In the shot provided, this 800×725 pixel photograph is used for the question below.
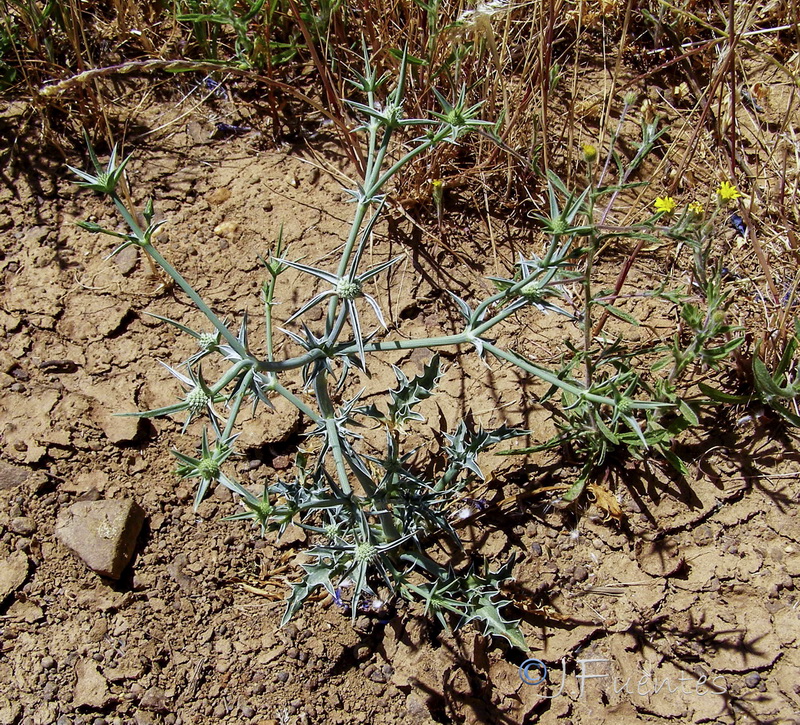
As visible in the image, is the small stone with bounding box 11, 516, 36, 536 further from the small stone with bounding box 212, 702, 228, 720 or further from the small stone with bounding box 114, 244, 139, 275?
the small stone with bounding box 114, 244, 139, 275

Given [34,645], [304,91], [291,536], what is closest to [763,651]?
[291,536]

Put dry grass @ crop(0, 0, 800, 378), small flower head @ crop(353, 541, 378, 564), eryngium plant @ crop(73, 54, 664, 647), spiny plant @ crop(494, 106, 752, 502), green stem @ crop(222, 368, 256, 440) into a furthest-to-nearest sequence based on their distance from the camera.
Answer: dry grass @ crop(0, 0, 800, 378), spiny plant @ crop(494, 106, 752, 502), small flower head @ crop(353, 541, 378, 564), eryngium plant @ crop(73, 54, 664, 647), green stem @ crop(222, 368, 256, 440)

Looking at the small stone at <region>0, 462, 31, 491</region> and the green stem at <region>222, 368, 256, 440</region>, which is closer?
the green stem at <region>222, 368, 256, 440</region>

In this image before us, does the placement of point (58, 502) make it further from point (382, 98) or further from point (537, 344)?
point (382, 98)

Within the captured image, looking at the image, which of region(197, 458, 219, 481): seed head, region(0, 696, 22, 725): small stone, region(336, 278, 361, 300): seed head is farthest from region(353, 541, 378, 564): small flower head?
region(0, 696, 22, 725): small stone

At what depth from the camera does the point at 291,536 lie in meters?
2.70

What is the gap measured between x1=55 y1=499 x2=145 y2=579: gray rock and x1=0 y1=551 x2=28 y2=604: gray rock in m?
0.15

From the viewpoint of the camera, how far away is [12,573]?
8.29 ft

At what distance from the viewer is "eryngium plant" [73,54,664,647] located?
1.85 metres

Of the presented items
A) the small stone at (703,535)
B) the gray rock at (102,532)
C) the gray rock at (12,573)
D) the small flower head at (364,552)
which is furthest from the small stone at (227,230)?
the small stone at (703,535)

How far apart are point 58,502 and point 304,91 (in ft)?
7.47

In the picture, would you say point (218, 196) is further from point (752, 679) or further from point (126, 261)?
point (752, 679)

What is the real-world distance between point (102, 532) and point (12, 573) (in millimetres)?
353

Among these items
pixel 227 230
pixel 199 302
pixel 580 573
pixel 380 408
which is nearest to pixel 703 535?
pixel 580 573
